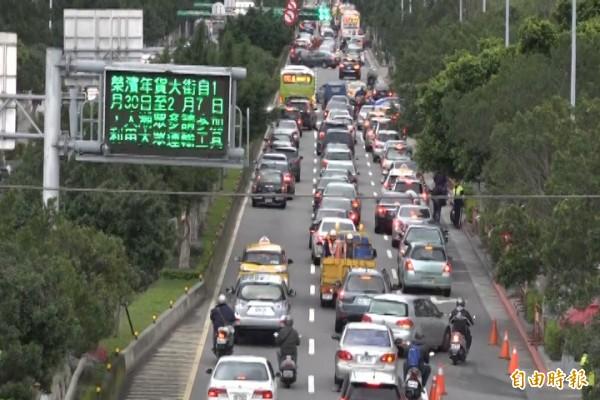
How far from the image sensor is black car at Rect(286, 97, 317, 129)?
101 m

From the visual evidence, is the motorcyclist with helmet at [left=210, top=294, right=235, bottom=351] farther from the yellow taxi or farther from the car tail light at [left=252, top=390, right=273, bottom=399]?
the yellow taxi

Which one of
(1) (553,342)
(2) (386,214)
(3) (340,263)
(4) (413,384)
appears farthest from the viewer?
(2) (386,214)

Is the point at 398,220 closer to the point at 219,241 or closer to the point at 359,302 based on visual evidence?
the point at 219,241

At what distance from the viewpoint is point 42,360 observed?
31125 mm

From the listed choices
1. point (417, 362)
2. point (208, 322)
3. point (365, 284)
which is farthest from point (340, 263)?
point (417, 362)

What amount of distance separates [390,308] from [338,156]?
3757 centimetres

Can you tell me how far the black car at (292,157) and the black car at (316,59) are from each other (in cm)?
5774

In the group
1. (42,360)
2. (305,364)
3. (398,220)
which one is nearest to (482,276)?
(398,220)

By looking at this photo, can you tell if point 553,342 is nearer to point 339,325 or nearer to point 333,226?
point 339,325

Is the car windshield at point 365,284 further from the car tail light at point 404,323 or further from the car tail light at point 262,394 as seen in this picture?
the car tail light at point 262,394

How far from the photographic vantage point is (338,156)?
80875 millimetres

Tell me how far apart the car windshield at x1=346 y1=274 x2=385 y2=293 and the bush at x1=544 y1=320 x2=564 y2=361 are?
5.04 metres

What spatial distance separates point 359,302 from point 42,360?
16269mm

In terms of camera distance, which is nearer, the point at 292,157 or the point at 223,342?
the point at 223,342
